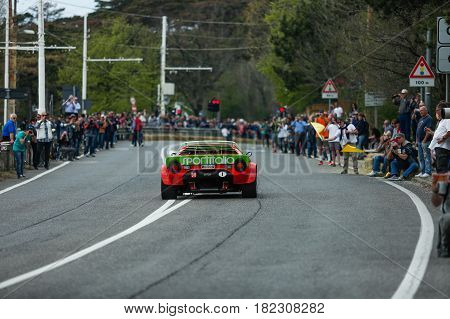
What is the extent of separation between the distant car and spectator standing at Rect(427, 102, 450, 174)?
3677mm

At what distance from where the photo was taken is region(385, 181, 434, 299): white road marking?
11273 mm

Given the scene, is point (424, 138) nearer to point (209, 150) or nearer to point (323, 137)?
point (209, 150)

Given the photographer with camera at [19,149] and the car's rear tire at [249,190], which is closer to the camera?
the car's rear tire at [249,190]


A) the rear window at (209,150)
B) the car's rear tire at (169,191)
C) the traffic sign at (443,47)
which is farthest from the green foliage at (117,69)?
the car's rear tire at (169,191)

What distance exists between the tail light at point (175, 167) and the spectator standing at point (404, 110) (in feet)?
33.1

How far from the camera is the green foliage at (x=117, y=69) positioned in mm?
95375

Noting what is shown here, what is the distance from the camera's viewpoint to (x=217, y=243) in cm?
1548

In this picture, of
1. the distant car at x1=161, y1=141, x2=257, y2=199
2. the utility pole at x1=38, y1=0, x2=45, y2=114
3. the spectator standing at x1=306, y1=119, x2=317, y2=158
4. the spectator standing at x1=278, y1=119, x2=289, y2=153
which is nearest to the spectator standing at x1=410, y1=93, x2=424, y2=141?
the distant car at x1=161, y1=141, x2=257, y2=199

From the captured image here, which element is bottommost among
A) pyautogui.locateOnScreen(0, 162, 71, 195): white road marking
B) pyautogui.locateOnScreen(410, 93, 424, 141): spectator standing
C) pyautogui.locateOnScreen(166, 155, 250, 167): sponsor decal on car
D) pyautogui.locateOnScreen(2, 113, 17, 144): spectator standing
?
pyautogui.locateOnScreen(0, 162, 71, 195): white road marking

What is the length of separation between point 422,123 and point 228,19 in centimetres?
7328

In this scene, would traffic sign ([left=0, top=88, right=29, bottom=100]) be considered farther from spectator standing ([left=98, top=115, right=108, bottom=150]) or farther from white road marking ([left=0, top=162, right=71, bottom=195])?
spectator standing ([left=98, top=115, right=108, bottom=150])

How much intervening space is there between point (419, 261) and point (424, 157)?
49.1 feet

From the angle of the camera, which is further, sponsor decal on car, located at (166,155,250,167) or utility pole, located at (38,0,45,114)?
utility pole, located at (38,0,45,114)

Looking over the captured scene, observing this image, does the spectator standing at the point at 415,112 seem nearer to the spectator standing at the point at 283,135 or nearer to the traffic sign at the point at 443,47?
the traffic sign at the point at 443,47
